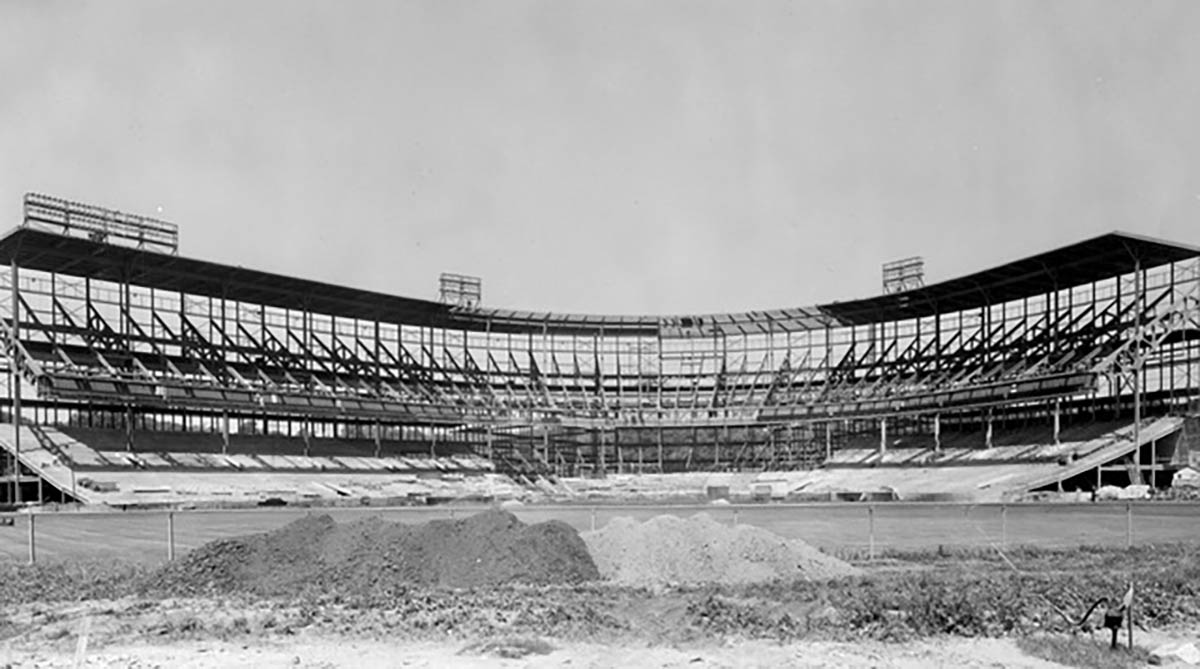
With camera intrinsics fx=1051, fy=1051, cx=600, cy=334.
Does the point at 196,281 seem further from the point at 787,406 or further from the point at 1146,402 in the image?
the point at 1146,402

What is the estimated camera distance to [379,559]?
71.6ft

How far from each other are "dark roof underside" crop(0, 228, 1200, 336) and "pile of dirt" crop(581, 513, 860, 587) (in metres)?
50.8

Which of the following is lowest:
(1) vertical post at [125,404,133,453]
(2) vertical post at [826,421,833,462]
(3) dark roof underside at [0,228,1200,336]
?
(2) vertical post at [826,421,833,462]

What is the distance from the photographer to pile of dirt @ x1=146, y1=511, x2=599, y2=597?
68.1 ft

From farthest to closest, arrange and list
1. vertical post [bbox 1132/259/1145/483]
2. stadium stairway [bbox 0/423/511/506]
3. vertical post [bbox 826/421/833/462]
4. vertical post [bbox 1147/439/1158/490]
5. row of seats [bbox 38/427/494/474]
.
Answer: vertical post [bbox 826/421/833/462]
row of seats [bbox 38/427/494/474]
vertical post [bbox 1147/439/1158/490]
vertical post [bbox 1132/259/1145/483]
stadium stairway [bbox 0/423/511/506]

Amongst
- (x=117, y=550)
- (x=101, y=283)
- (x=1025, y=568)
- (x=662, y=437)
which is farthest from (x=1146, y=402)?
(x=101, y=283)

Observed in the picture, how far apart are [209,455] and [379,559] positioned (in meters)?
57.7

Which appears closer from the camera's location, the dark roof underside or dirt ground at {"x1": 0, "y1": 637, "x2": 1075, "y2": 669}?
dirt ground at {"x1": 0, "y1": 637, "x2": 1075, "y2": 669}

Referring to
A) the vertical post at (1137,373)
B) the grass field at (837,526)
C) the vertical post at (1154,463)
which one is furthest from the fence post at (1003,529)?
the vertical post at (1154,463)

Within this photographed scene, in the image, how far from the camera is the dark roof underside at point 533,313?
2712 inches

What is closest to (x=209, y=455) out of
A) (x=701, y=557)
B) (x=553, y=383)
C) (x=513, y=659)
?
(x=553, y=383)

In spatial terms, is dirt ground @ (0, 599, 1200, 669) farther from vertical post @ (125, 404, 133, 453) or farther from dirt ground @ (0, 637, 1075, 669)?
vertical post @ (125, 404, 133, 453)

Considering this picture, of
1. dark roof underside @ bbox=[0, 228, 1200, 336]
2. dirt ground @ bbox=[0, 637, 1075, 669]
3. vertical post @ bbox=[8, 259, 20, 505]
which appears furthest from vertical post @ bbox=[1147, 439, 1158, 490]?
vertical post @ bbox=[8, 259, 20, 505]

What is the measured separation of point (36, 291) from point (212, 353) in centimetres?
1334
